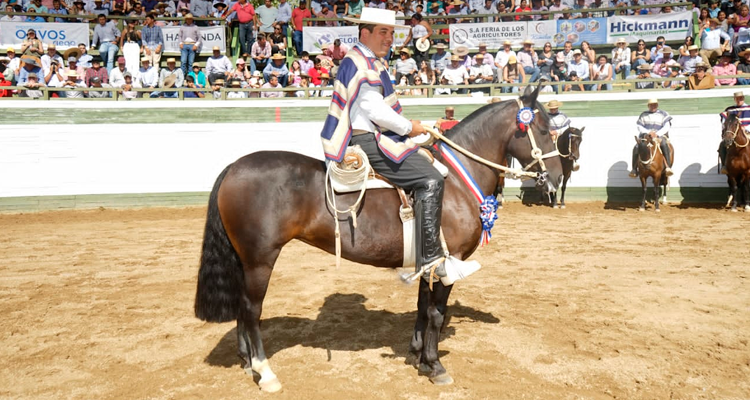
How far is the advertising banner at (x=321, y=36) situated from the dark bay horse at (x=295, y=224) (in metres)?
15.0

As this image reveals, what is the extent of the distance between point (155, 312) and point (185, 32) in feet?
46.9

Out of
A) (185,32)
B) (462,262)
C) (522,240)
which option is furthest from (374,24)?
(185,32)

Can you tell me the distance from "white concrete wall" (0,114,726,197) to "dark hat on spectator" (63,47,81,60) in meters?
3.58

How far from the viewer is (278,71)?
18.2 metres

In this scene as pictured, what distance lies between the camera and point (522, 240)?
11.1 metres

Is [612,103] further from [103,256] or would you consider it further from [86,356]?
[86,356]

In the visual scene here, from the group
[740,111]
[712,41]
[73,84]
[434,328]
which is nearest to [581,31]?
[712,41]

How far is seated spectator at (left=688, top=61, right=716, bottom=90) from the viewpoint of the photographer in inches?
619

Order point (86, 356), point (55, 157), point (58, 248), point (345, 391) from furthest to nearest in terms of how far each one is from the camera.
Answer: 1. point (55, 157)
2. point (58, 248)
3. point (86, 356)
4. point (345, 391)

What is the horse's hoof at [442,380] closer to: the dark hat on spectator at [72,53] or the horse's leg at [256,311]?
the horse's leg at [256,311]

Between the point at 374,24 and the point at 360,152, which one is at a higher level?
the point at 374,24

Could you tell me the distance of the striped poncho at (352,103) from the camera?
4.66 m

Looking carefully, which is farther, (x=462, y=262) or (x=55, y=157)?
(x=55, y=157)

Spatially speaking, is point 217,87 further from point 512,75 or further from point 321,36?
point 512,75
